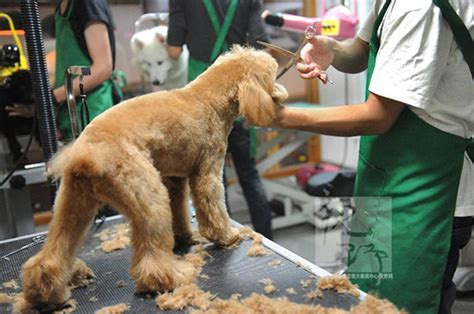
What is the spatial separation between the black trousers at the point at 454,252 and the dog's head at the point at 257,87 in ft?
A: 1.57

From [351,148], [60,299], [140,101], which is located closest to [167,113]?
[140,101]

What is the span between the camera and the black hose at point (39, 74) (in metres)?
1.23

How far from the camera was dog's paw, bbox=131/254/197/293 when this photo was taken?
2.98 ft

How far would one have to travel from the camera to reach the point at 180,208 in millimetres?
1137

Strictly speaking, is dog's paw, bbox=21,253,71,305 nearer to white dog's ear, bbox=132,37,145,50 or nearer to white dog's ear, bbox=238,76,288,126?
white dog's ear, bbox=238,76,288,126

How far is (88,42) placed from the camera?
1.43 meters

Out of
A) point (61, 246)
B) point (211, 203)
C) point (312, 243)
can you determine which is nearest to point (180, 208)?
point (211, 203)

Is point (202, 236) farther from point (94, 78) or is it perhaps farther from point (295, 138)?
point (295, 138)

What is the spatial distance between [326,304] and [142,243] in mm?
391

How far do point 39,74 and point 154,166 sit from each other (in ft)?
1.84

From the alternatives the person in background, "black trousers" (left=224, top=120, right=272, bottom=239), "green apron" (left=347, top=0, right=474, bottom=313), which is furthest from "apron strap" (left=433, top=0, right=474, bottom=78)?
"black trousers" (left=224, top=120, right=272, bottom=239)

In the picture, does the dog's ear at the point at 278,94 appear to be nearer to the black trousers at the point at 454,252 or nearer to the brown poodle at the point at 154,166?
the brown poodle at the point at 154,166

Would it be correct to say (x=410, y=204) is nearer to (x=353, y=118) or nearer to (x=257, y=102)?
(x=353, y=118)

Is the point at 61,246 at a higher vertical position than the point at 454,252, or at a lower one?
higher
